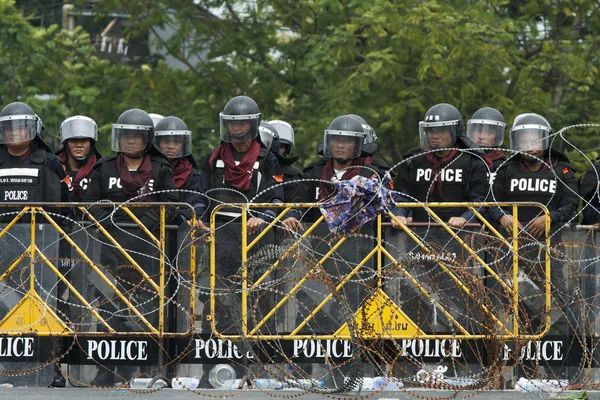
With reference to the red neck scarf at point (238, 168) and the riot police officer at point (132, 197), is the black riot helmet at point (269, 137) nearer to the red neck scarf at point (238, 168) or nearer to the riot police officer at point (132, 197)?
the red neck scarf at point (238, 168)

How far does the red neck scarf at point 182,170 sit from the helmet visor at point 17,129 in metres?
1.42

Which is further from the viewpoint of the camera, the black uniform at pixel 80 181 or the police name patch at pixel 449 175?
the black uniform at pixel 80 181

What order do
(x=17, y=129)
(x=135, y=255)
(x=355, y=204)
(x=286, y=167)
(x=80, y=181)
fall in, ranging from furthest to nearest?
(x=80, y=181) → (x=286, y=167) → (x=17, y=129) → (x=135, y=255) → (x=355, y=204)

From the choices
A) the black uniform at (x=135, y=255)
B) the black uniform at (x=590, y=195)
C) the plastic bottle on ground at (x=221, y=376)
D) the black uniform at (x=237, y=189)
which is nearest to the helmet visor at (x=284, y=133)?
the black uniform at (x=237, y=189)

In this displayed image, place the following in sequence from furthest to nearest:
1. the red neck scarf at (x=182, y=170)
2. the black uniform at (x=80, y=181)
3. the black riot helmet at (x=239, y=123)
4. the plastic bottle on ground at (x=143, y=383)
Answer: the red neck scarf at (x=182, y=170) → the black uniform at (x=80, y=181) → the black riot helmet at (x=239, y=123) → the plastic bottle on ground at (x=143, y=383)

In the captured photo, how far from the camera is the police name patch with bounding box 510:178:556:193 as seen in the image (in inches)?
467

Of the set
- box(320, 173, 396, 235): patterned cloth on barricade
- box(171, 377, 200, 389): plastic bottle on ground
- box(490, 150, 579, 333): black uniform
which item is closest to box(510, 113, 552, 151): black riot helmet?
box(490, 150, 579, 333): black uniform

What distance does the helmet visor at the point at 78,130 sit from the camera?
521 inches

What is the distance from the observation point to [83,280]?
10938 mm

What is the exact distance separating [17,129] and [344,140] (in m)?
2.87

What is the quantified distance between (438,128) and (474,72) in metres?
7.53

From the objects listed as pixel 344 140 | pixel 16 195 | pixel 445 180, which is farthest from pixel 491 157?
pixel 16 195

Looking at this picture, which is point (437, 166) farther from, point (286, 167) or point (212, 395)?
point (212, 395)

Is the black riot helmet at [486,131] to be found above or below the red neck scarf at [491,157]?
above
